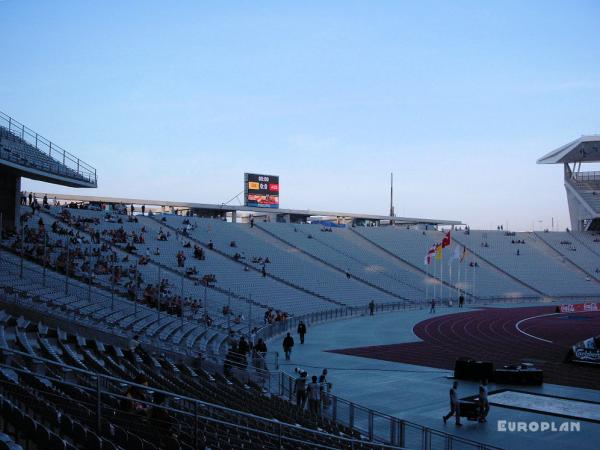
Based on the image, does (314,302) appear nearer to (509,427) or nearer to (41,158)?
(41,158)

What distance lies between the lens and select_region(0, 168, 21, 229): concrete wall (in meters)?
27.9

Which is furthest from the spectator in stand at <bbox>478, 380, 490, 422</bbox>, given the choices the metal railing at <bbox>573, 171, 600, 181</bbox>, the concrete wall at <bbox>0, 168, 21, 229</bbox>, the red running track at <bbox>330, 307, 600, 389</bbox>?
the metal railing at <bbox>573, 171, 600, 181</bbox>

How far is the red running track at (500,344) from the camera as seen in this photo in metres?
21.8

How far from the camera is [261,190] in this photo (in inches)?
2559

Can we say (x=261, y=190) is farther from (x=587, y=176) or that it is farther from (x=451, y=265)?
(x=587, y=176)

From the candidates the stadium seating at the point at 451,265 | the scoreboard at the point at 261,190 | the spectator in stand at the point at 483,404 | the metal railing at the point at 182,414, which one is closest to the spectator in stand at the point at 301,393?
the metal railing at the point at 182,414

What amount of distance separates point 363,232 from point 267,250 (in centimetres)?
1782

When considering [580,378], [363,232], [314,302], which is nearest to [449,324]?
[314,302]

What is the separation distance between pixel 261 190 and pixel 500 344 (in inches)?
1563

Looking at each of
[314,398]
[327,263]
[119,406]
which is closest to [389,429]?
[314,398]

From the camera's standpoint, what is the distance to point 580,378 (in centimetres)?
1972

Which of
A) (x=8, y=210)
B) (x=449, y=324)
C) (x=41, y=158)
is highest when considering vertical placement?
(x=41, y=158)

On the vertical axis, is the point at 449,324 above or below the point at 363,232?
below

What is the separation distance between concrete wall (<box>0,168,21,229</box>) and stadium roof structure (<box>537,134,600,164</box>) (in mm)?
64648
